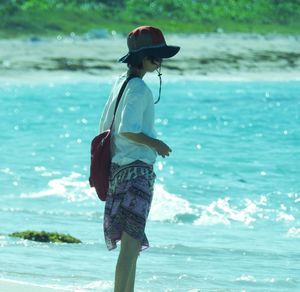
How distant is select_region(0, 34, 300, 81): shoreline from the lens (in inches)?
1364

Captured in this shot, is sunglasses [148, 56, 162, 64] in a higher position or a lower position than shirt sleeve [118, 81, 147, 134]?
higher

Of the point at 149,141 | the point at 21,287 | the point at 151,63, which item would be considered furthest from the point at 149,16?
the point at 149,141

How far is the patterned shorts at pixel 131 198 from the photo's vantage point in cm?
607

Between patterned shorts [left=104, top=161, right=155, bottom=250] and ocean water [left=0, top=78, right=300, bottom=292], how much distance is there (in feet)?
4.55

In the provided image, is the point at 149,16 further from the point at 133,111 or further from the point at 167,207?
the point at 133,111

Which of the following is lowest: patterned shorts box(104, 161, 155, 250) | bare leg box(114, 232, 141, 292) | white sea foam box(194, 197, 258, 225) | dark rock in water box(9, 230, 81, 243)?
bare leg box(114, 232, 141, 292)

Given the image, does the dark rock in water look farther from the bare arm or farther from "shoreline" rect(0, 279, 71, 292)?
the bare arm

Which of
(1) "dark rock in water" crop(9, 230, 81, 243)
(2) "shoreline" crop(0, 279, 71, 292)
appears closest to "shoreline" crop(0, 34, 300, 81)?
(1) "dark rock in water" crop(9, 230, 81, 243)

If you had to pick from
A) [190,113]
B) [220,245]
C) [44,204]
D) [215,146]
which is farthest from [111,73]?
[220,245]

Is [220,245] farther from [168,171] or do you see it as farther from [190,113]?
[190,113]

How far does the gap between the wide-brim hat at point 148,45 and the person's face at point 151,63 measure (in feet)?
0.09

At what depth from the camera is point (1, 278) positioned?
738 centimetres

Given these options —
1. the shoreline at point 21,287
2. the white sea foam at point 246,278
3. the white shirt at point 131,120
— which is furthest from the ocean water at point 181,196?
the white shirt at point 131,120

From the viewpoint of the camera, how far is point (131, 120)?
5.95 meters
